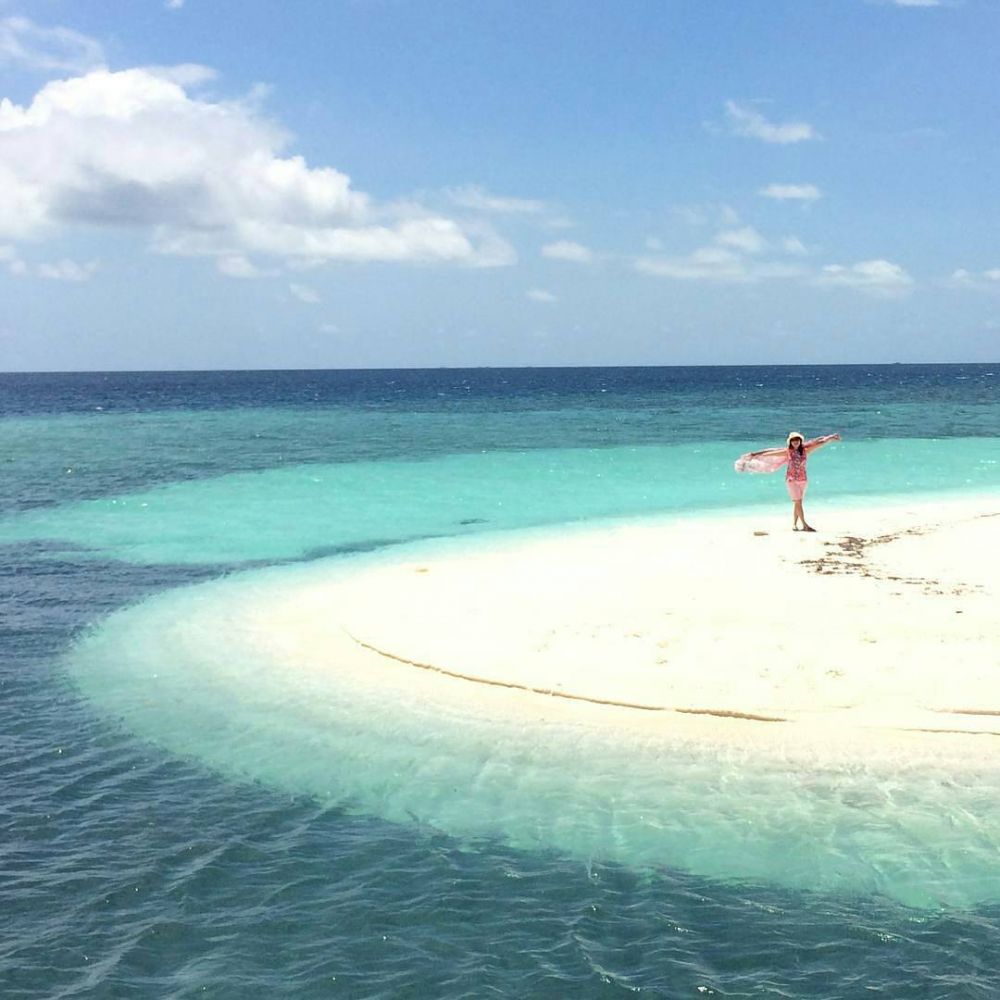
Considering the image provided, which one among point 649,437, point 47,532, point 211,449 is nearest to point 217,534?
point 47,532

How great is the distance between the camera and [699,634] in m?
13.5

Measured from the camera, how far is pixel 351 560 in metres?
21.0

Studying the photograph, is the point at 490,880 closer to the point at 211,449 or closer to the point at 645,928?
the point at 645,928

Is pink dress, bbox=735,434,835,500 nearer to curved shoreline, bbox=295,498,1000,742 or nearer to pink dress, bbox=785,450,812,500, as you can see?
pink dress, bbox=785,450,812,500

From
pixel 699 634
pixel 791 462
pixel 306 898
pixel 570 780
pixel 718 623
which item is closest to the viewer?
pixel 306 898

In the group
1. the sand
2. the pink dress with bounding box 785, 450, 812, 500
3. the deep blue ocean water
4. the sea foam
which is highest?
the pink dress with bounding box 785, 450, 812, 500

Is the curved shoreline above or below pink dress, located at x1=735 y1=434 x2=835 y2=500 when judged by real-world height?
below

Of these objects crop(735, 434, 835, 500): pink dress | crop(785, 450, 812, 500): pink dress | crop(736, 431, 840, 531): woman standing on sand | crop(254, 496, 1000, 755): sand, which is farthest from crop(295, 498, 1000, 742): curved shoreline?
crop(735, 434, 835, 500): pink dress

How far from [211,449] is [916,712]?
4109cm

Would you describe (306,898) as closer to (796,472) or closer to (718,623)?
(718,623)

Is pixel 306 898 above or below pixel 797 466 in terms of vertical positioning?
below

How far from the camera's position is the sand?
11141mm

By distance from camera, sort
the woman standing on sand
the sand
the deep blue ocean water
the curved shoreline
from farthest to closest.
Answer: the woman standing on sand, the curved shoreline, the sand, the deep blue ocean water

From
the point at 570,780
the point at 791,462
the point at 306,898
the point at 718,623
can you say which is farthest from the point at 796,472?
the point at 306,898
